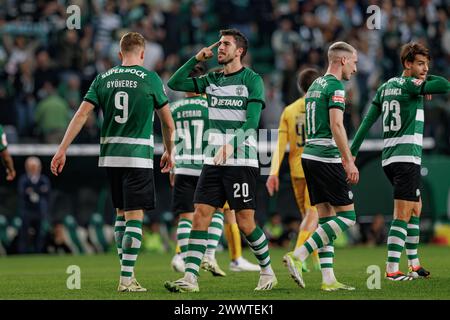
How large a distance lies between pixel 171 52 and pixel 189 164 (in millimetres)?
11939

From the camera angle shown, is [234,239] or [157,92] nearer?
[157,92]

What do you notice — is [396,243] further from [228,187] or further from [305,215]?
[305,215]

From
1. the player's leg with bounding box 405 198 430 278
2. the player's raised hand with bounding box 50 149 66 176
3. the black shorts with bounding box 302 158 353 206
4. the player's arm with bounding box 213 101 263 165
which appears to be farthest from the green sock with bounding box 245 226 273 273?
the player's leg with bounding box 405 198 430 278

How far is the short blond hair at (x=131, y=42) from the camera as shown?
1065 centimetres

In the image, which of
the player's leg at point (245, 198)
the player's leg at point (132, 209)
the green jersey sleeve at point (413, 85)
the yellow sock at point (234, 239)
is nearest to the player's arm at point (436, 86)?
the green jersey sleeve at point (413, 85)

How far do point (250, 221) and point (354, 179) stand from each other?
1.10 meters

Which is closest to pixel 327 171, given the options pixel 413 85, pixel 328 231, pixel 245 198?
pixel 328 231

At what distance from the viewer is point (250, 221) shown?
10.5 meters

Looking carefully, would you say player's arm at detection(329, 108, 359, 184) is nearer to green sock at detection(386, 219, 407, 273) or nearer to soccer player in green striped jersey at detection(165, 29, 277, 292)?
soccer player in green striped jersey at detection(165, 29, 277, 292)

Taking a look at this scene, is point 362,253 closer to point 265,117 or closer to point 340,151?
point 265,117

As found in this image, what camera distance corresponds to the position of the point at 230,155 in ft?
33.9

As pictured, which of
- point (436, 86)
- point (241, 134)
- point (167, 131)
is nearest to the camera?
point (241, 134)
